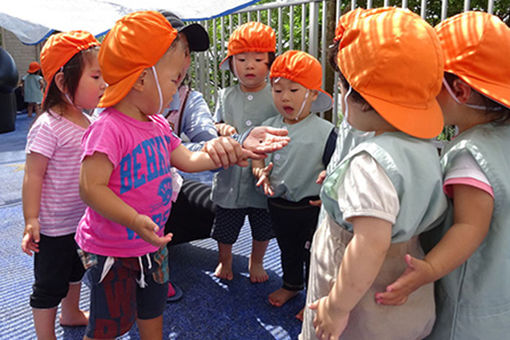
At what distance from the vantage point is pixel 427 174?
1080 millimetres

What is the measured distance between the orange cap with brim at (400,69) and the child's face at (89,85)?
1.14 meters

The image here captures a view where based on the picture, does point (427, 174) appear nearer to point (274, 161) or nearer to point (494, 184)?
point (494, 184)

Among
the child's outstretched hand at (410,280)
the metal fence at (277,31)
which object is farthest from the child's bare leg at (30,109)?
the child's outstretched hand at (410,280)

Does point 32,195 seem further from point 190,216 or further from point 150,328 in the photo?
point 190,216

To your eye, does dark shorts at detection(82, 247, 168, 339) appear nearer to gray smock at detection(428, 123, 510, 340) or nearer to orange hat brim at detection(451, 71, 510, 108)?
gray smock at detection(428, 123, 510, 340)

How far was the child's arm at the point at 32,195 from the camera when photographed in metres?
1.63

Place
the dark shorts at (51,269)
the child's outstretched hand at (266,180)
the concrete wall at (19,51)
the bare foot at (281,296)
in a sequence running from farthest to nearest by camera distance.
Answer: the concrete wall at (19,51), the bare foot at (281,296), the child's outstretched hand at (266,180), the dark shorts at (51,269)

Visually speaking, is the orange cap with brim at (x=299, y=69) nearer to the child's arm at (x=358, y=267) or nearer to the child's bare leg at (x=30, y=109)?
the child's arm at (x=358, y=267)

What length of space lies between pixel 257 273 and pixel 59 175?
1.36 m

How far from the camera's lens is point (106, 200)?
4.17ft

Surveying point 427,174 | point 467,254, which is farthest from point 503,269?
point 427,174

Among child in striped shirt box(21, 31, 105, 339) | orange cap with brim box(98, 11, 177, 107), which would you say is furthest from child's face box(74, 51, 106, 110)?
orange cap with brim box(98, 11, 177, 107)

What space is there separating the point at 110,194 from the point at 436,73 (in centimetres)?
101

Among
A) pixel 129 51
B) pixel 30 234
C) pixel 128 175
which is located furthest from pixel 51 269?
pixel 129 51
